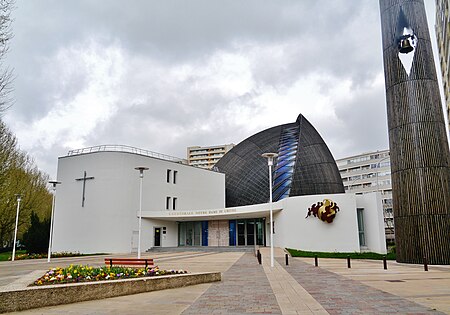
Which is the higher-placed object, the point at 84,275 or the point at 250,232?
the point at 250,232

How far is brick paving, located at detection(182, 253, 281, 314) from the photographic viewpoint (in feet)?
25.5

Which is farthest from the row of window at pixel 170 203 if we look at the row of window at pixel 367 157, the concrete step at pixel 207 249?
the row of window at pixel 367 157

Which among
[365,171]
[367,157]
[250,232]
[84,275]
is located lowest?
[84,275]

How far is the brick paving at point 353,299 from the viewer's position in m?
7.59

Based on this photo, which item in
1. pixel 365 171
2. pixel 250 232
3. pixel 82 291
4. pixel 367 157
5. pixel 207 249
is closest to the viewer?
pixel 82 291

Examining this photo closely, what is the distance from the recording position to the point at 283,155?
136ft

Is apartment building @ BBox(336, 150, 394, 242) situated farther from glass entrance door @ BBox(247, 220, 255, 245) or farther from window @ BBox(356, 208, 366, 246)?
window @ BBox(356, 208, 366, 246)

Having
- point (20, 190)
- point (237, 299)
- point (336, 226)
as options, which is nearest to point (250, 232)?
point (336, 226)

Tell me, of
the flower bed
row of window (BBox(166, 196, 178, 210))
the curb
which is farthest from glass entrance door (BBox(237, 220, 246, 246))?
the flower bed

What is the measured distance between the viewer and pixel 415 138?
19172 millimetres

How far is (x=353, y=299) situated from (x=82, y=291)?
6317mm

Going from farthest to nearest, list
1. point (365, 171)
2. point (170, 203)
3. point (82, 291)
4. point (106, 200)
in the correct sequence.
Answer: point (365, 171) < point (170, 203) < point (106, 200) < point (82, 291)

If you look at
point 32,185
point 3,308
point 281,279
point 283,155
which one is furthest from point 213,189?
point 3,308

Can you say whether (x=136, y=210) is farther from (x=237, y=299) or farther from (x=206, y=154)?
(x=206, y=154)
